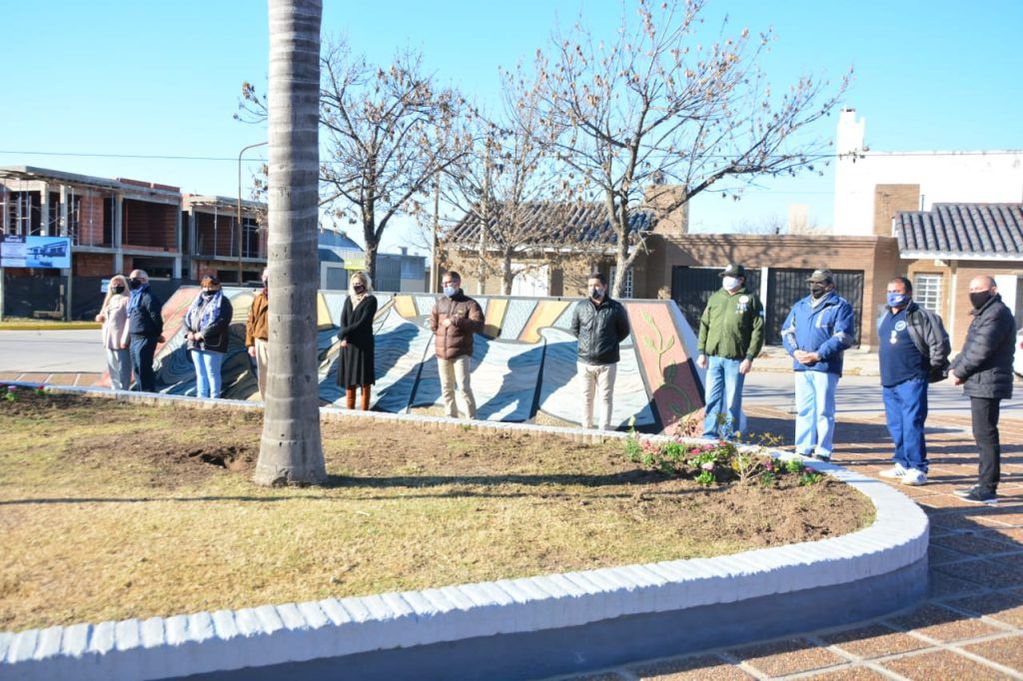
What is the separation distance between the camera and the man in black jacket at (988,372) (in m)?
6.86

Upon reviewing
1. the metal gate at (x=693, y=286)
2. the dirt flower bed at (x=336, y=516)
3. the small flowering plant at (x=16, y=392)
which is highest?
the metal gate at (x=693, y=286)

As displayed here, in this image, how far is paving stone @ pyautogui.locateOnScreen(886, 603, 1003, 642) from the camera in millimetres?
4176

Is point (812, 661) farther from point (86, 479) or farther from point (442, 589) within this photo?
point (86, 479)

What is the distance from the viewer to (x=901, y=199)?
114 feet

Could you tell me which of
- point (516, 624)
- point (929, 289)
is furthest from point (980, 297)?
point (929, 289)

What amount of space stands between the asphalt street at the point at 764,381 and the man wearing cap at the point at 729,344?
435 cm

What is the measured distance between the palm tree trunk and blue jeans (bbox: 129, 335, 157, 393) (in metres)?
5.68

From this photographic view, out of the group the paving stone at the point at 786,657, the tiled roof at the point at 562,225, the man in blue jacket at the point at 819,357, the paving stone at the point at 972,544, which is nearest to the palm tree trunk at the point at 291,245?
the paving stone at the point at 786,657

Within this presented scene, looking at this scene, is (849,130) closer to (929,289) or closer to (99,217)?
(929,289)

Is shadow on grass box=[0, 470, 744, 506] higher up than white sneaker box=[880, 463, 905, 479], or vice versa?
shadow on grass box=[0, 470, 744, 506]

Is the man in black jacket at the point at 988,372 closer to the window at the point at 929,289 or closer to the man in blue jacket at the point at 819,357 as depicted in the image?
the man in blue jacket at the point at 819,357

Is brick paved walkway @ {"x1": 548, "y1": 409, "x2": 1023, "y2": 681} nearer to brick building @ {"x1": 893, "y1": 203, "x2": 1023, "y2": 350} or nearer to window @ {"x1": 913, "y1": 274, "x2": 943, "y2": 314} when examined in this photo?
brick building @ {"x1": 893, "y1": 203, "x2": 1023, "y2": 350}

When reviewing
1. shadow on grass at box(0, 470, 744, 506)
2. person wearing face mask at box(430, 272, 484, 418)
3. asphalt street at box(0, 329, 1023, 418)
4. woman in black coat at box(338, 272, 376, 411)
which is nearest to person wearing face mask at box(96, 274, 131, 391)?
woman in black coat at box(338, 272, 376, 411)

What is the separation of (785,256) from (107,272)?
33.2m
